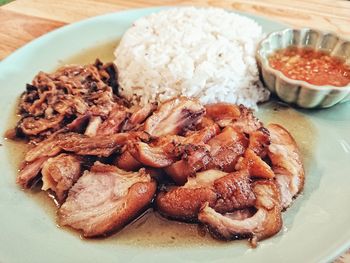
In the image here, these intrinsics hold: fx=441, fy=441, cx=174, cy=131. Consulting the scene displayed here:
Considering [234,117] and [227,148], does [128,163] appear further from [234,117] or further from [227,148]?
[234,117]

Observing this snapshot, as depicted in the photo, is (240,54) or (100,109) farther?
(240,54)

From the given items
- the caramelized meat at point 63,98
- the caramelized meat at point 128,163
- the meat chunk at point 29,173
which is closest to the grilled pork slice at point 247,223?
the caramelized meat at point 128,163

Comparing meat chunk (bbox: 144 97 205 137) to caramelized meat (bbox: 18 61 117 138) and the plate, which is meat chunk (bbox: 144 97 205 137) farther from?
the plate

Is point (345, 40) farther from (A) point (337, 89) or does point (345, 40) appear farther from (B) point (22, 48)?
(B) point (22, 48)

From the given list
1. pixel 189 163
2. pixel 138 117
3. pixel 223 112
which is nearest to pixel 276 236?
pixel 189 163

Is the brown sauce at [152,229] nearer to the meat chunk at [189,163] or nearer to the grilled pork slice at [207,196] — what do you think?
the grilled pork slice at [207,196]

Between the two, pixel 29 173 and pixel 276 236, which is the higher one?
pixel 29 173

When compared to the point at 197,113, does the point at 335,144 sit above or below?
below

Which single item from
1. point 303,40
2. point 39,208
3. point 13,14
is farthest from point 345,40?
point 13,14
